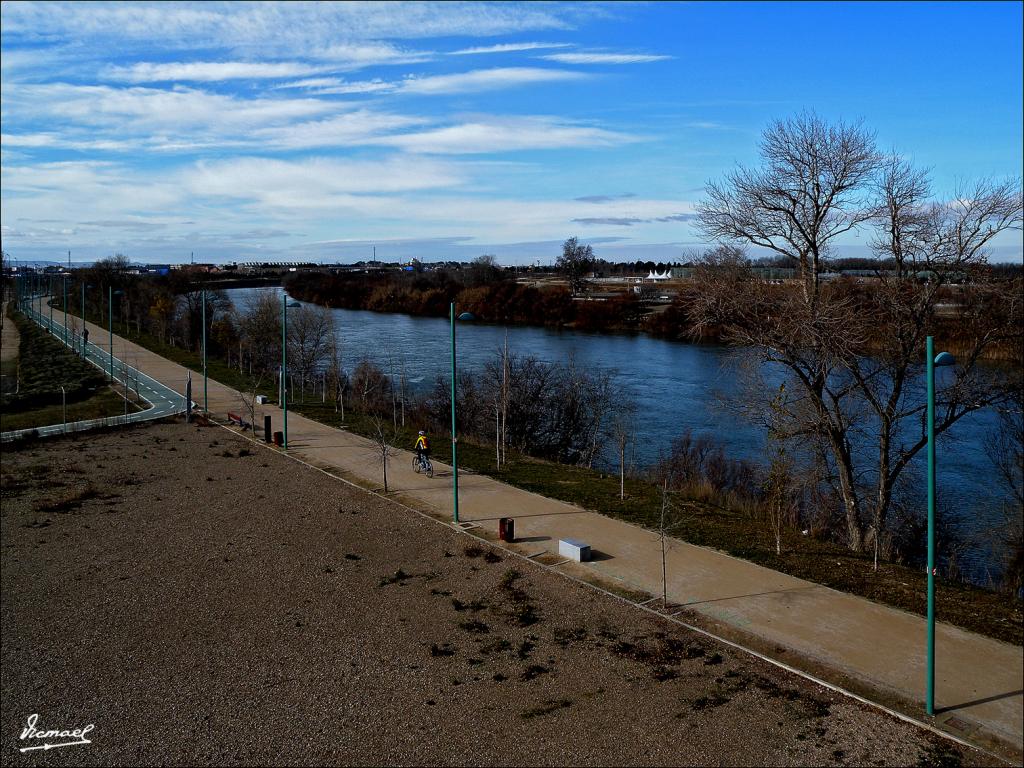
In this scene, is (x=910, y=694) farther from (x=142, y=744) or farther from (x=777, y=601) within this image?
(x=142, y=744)

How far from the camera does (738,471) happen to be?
910 inches

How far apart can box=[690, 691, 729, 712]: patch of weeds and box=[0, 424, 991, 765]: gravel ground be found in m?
0.03

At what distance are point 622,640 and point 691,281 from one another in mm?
8321

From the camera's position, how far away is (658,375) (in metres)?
38.6

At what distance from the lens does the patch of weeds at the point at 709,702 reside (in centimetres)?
817

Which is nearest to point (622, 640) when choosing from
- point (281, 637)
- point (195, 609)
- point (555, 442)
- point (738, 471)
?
point (281, 637)

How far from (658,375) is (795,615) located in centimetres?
2875

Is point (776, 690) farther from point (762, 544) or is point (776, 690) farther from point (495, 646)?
point (762, 544)

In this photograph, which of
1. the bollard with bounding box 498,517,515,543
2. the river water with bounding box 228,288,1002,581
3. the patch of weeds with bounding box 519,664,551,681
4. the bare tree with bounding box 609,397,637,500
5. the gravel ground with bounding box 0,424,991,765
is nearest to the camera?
the gravel ground with bounding box 0,424,991,765

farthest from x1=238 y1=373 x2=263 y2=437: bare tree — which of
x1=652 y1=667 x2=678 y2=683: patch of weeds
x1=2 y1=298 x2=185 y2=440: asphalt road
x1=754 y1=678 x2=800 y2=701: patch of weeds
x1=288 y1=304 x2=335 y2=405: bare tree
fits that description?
x1=754 y1=678 x2=800 y2=701: patch of weeds

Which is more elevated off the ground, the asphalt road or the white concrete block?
the asphalt road

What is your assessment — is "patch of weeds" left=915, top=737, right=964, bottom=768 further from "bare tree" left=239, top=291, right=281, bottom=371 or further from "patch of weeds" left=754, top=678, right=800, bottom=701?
"bare tree" left=239, top=291, right=281, bottom=371

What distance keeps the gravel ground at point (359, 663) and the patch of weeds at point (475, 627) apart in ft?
0.10

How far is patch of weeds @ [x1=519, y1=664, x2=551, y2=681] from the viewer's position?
29.8ft
